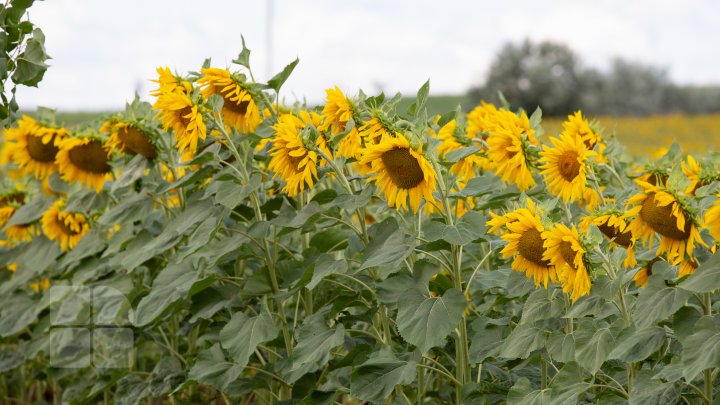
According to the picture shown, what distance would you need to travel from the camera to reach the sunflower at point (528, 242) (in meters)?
2.08

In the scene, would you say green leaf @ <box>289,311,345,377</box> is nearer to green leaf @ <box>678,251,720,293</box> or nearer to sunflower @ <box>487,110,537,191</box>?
sunflower @ <box>487,110,537,191</box>

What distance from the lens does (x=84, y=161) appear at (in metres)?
3.32

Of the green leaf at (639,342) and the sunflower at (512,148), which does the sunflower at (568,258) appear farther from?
the sunflower at (512,148)

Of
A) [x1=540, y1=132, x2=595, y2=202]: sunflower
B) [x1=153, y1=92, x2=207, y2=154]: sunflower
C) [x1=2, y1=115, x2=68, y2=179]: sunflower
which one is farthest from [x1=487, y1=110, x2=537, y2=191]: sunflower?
[x1=2, y1=115, x2=68, y2=179]: sunflower

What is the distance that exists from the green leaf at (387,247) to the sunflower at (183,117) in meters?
0.57

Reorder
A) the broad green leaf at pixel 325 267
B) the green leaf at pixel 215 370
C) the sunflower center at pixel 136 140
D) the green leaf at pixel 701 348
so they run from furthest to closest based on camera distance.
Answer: the sunflower center at pixel 136 140 < the green leaf at pixel 215 370 < the broad green leaf at pixel 325 267 < the green leaf at pixel 701 348

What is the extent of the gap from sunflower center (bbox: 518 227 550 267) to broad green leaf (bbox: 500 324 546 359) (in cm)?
19

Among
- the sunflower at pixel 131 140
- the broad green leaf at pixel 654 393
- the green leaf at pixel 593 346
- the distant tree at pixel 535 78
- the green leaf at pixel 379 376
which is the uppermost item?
the sunflower at pixel 131 140

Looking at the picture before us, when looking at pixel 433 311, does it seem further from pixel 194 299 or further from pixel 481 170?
pixel 481 170

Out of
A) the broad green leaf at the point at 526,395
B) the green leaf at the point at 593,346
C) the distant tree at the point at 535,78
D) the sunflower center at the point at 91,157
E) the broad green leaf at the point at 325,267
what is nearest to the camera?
the green leaf at the point at 593,346

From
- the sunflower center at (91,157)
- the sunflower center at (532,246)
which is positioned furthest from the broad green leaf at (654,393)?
the sunflower center at (91,157)

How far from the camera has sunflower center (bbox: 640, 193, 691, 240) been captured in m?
1.95

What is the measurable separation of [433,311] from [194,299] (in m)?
0.96

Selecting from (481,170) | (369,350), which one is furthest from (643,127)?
(369,350)
